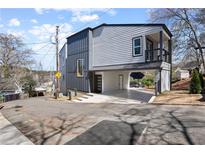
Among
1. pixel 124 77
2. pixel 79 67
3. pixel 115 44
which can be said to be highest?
pixel 115 44

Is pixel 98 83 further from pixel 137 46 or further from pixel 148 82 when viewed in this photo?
pixel 148 82

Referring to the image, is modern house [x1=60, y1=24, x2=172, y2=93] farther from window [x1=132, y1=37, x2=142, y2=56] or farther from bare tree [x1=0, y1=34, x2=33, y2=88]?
bare tree [x1=0, y1=34, x2=33, y2=88]

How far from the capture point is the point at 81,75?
66.4 feet

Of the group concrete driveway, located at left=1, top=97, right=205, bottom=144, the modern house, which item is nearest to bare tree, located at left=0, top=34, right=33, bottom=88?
the modern house

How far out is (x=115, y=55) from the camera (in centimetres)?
1783

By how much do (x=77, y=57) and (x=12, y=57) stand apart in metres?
14.2

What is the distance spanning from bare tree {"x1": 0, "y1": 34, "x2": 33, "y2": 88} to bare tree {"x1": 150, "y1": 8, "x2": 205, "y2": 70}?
19.3 m

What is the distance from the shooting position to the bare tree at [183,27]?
24.0 m

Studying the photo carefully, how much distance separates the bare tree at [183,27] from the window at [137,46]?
31.5 ft

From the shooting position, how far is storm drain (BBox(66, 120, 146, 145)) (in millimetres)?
6105

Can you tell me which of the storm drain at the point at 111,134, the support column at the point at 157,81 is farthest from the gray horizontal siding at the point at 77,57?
the storm drain at the point at 111,134

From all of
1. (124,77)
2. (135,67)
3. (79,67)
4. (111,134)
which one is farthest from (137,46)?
(111,134)

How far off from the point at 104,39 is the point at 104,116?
10591 millimetres
